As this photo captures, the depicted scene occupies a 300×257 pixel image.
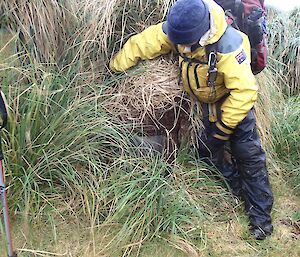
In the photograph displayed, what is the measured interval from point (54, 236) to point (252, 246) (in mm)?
1282

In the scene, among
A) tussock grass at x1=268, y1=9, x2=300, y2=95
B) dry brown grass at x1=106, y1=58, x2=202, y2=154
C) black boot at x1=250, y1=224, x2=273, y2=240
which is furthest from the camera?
tussock grass at x1=268, y1=9, x2=300, y2=95

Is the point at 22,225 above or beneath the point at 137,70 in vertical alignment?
beneath

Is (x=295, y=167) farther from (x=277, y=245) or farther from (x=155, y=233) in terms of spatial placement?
(x=155, y=233)

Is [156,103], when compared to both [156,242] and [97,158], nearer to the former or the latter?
[97,158]

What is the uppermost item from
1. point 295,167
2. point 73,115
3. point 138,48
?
point 138,48

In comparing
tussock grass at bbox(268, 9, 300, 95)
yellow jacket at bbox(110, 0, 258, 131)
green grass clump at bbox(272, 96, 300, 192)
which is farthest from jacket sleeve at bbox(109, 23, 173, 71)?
tussock grass at bbox(268, 9, 300, 95)

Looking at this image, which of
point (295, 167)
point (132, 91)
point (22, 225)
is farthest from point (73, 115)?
point (295, 167)

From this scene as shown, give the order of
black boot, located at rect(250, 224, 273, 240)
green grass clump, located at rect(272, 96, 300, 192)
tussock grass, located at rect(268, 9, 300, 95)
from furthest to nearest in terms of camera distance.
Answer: tussock grass, located at rect(268, 9, 300, 95), green grass clump, located at rect(272, 96, 300, 192), black boot, located at rect(250, 224, 273, 240)

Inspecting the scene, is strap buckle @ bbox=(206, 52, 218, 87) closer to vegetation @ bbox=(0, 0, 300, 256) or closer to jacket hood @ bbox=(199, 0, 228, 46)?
jacket hood @ bbox=(199, 0, 228, 46)

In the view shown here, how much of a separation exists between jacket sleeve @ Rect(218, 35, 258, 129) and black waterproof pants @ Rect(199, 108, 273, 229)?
0.55 ft

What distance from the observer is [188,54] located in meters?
3.42

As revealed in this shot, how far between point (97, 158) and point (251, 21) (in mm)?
1406

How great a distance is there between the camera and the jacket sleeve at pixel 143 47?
363 cm

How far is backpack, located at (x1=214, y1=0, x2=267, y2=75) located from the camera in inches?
142
